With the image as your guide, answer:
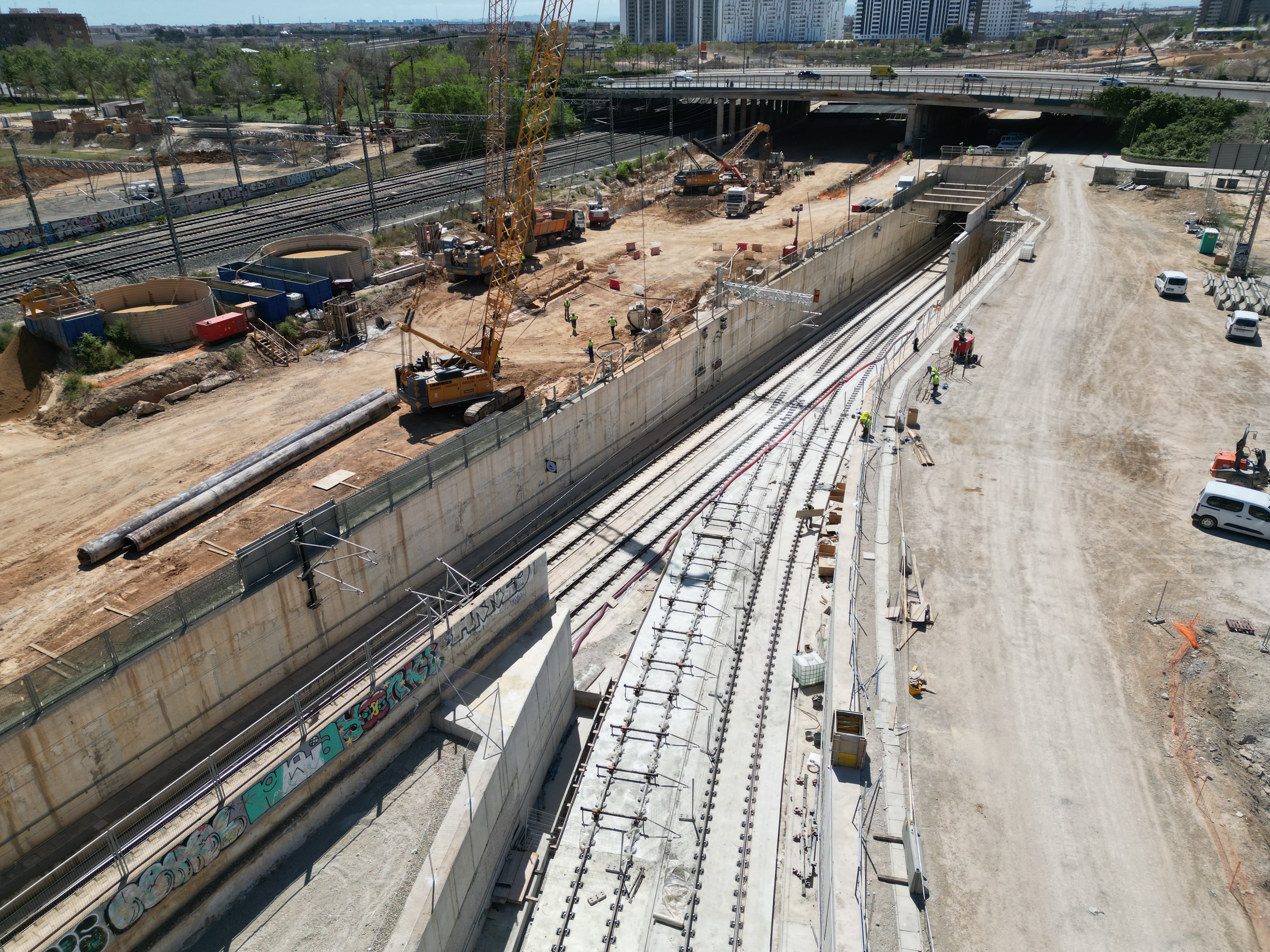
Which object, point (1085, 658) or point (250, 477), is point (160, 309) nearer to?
point (250, 477)

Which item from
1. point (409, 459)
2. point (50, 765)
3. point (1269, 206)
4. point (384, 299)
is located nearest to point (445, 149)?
point (384, 299)

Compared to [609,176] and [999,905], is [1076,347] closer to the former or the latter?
[999,905]

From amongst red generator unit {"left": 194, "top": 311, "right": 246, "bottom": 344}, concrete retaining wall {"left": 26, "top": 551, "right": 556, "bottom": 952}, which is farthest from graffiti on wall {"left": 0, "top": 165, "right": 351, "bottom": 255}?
concrete retaining wall {"left": 26, "top": 551, "right": 556, "bottom": 952}

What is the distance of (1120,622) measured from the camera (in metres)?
A: 20.9

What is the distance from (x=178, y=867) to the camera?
1605 centimetres

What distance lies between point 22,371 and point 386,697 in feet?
96.5

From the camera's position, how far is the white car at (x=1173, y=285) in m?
43.6

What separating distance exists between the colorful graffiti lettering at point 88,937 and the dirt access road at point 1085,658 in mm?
14964

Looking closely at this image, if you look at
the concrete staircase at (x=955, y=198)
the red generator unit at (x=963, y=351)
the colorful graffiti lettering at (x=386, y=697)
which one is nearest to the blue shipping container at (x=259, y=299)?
the colorful graffiti lettering at (x=386, y=697)

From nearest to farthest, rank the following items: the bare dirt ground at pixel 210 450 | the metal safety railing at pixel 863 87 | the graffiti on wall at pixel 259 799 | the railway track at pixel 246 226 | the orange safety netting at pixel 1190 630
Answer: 1. the graffiti on wall at pixel 259 799
2. the orange safety netting at pixel 1190 630
3. the bare dirt ground at pixel 210 450
4. the railway track at pixel 246 226
5. the metal safety railing at pixel 863 87

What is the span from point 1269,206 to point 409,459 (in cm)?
6493

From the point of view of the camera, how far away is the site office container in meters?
46.0

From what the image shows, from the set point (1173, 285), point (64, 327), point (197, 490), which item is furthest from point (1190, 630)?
point (64, 327)

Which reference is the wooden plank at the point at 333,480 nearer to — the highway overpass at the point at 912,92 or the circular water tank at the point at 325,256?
the circular water tank at the point at 325,256
